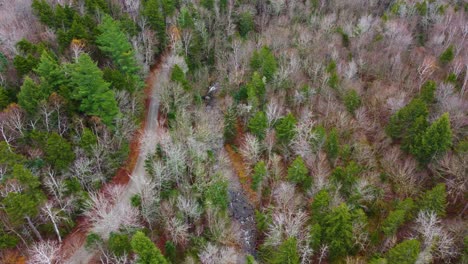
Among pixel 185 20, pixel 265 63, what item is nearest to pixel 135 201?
pixel 265 63

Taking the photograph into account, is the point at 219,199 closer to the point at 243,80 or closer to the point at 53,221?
the point at 53,221

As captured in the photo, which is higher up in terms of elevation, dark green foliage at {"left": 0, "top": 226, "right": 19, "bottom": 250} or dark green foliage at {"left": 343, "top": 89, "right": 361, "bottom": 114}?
dark green foliage at {"left": 0, "top": 226, "right": 19, "bottom": 250}

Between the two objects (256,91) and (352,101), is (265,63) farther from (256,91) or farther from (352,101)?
(352,101)

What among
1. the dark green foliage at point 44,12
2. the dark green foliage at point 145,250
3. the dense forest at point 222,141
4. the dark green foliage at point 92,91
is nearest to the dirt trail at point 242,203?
the dense forest at point 222,141

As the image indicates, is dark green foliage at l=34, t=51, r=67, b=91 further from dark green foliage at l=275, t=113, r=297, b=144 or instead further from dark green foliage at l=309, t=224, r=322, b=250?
dark green foliage at l=309, t=224, r=322, b=250

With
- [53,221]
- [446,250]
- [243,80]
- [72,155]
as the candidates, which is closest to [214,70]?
[243,80]

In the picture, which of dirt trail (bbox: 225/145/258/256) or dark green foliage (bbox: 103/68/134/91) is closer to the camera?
dirt trail (bbox: 225/145/258/256)

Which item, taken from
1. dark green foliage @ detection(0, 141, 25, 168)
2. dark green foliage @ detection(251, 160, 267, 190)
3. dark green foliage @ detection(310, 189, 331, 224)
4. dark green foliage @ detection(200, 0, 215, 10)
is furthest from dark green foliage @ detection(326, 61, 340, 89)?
dark green foliage @ detection(0, 141, 25, 168)

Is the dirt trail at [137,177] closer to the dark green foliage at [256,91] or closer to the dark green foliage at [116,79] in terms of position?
the dark green foliage at [116,79]
